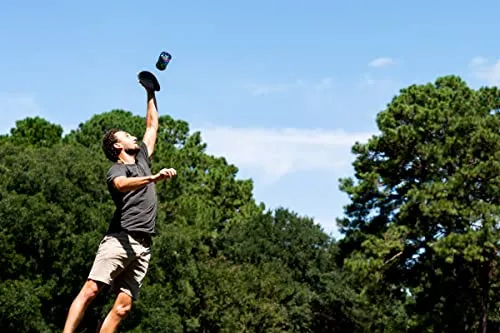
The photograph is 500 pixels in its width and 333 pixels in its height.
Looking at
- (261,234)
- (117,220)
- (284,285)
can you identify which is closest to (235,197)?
(261,234)

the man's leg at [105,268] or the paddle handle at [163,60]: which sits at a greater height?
the paddle handle at [163,60]

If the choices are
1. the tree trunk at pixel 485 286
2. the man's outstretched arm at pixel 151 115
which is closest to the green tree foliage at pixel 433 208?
the tree trunk at pixel 485 286

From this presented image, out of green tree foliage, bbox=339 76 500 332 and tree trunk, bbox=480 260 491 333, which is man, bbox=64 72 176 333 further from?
tree trunk, bbox=480 260 491 333

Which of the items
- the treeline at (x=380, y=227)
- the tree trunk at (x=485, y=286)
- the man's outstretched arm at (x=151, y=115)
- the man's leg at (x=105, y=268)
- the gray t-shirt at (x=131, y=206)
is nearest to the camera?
the man's leg at (x=105, y=268)

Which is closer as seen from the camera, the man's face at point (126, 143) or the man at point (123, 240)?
the man at point (123, 240)

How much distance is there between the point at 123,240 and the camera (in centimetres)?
834

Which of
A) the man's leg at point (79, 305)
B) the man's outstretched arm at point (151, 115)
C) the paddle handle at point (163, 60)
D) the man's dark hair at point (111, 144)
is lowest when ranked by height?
the man's leg at point (79, 305)

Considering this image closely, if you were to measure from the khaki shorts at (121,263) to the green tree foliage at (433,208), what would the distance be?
2944cm

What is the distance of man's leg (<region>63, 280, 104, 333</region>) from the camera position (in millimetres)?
7965

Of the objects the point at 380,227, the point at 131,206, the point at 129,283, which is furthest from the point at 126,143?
the point at 380,227

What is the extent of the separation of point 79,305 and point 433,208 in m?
30.8

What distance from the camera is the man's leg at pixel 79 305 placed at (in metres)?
7.96

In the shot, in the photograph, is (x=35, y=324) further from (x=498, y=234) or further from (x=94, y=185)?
(x=498, y=234)

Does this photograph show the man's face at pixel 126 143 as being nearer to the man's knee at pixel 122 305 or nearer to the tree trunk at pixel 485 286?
the man's knee at pixel 122 305
